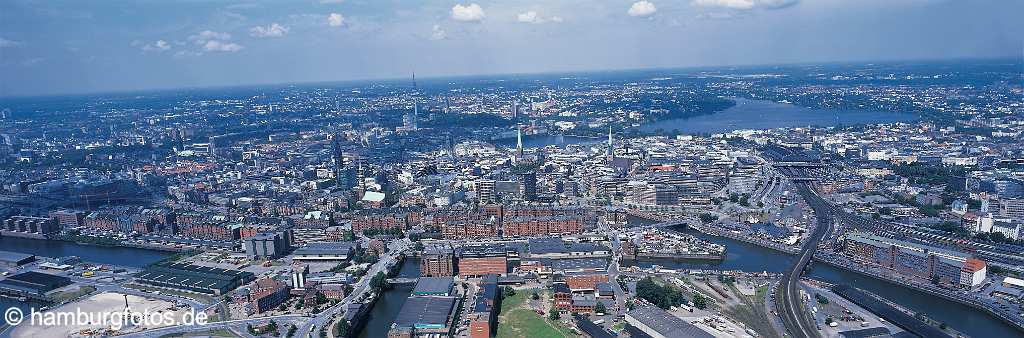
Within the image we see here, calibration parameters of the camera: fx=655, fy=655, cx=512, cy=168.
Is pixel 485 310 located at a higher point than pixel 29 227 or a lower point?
lower

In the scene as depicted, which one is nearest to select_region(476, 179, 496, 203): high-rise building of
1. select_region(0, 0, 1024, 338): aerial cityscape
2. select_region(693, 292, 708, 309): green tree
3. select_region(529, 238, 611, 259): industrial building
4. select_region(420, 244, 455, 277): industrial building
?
select_region(0, 0, 1024, 338): aerial cityscape

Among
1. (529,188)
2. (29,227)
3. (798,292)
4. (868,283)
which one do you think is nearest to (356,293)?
(798,292)

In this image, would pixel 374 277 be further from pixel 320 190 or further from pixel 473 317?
pixel 320 190

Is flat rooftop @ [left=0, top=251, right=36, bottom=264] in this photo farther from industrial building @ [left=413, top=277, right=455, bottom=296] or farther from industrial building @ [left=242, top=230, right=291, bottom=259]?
industrial building @ [left=413, top=277, right=455, bottom=296]

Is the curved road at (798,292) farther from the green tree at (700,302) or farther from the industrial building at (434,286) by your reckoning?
the industrial building at (434,286)

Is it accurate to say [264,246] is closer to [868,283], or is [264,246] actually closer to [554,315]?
[554,315]

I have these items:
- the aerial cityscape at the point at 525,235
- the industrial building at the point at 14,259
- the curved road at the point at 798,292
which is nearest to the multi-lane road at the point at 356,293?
the aerial cityscape at the point at 525,235
